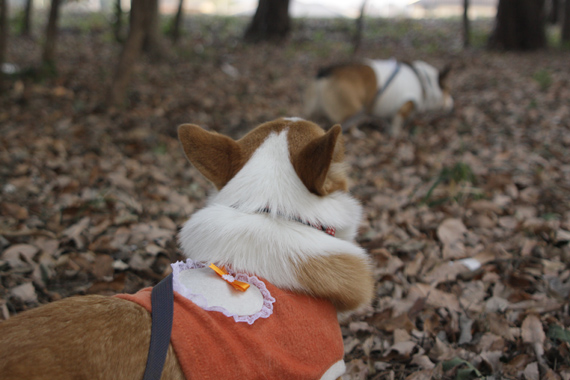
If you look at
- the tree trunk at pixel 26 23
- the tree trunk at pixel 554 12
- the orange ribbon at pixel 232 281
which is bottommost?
the orange ribbon at pixel 232 281

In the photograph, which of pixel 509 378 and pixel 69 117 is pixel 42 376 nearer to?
pixel 509 378

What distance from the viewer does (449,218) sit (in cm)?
369

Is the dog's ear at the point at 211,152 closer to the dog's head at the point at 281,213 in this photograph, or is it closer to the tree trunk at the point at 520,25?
the dog's head at the point at 281,213

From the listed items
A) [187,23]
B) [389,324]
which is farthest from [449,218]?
[187,23]

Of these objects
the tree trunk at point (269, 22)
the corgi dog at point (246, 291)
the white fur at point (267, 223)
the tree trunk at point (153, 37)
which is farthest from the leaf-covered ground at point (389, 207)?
the tree trunk at point (269, 22)

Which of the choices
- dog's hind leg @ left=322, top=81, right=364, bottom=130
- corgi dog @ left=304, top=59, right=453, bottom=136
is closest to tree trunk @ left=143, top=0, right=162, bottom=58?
corgi dog @ left=304, top=59, right=453, bottom=136

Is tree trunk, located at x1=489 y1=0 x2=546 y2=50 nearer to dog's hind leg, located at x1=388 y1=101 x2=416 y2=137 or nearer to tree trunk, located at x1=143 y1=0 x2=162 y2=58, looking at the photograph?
dog's hind leg, located at x1=388 y1=101 x2=416 y2=137

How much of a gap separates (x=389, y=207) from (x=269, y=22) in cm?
1162

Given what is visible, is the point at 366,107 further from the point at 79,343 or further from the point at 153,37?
the point at 79,343

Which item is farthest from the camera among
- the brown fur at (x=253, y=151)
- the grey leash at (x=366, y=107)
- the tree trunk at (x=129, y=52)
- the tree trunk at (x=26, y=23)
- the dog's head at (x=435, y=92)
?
the tree trunk at (x=26, y=23)

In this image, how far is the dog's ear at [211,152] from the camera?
72.9 inches

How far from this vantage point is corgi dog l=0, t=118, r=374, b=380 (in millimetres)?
1336

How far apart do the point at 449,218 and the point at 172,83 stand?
6.67 meters

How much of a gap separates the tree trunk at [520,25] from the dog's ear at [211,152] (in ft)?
40.4
